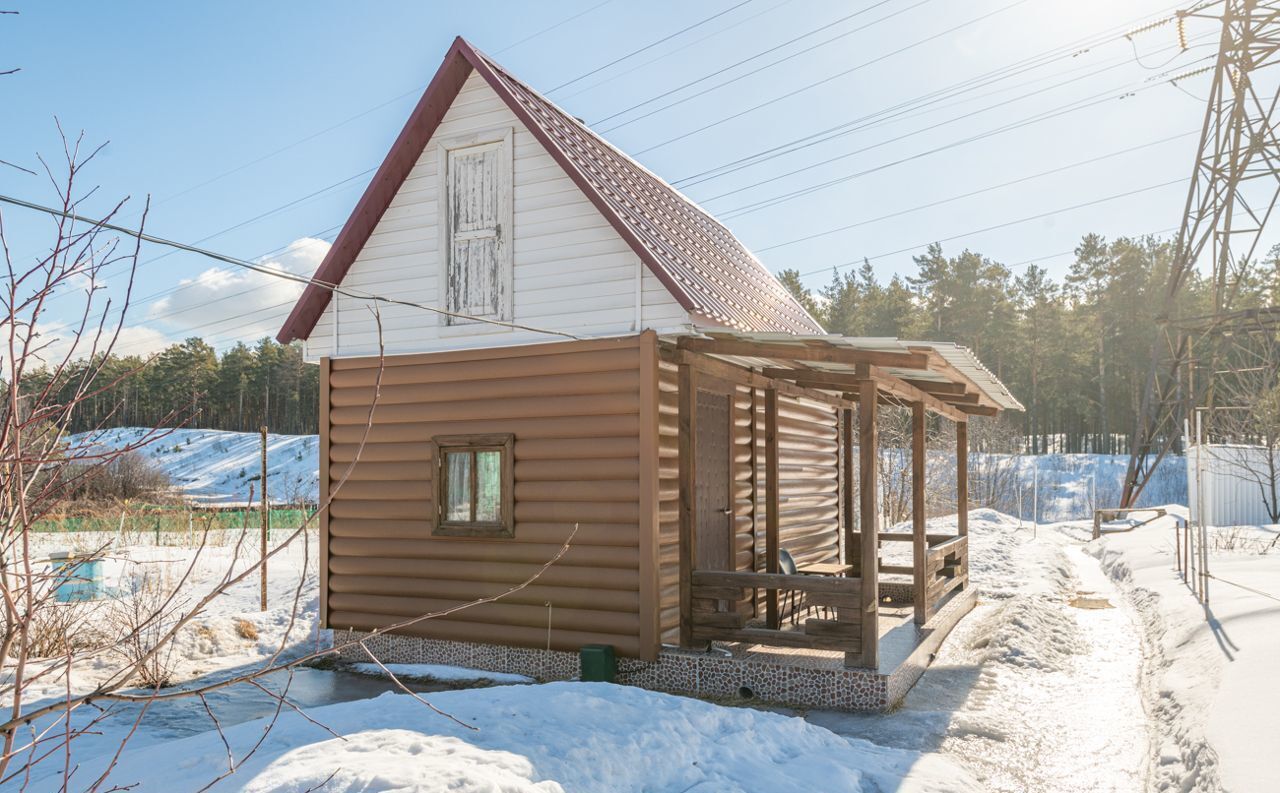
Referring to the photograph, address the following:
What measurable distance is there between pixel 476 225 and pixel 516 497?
2968mm

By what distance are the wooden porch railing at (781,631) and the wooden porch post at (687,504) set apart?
0.07 meters

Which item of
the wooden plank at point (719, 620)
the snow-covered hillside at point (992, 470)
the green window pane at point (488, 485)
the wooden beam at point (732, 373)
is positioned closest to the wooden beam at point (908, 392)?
the wooden beam at point (732, 373)

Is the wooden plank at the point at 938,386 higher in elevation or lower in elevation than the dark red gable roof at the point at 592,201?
lower

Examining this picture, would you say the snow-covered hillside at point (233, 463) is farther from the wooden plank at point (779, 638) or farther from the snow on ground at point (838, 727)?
the wooden plank at point (779, 638)

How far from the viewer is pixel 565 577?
29.0 ft

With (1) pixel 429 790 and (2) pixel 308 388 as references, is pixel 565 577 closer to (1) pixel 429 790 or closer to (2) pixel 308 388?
(1) pixel 429 790

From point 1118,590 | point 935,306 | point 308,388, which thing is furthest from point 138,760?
point 308,388

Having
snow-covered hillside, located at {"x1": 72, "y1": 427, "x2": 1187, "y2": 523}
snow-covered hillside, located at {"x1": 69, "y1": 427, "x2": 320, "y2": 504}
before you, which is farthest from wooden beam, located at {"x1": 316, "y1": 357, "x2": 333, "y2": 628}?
snow-covered hillside, located at {"x1": 69, "y1": 427, "x2": 320, "y2": 504}

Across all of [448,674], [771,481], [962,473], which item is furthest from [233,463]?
[771,481]

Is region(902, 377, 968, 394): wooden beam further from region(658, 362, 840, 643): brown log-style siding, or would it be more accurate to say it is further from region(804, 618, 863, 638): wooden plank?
region(804, 618, 863, 638): wooden plank

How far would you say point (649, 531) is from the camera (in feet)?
27.4

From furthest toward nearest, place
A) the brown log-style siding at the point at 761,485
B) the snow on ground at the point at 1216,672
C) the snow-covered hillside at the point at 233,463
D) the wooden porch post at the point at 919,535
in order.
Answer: the snow-covered hillside at the point at 233,463
the wooden porch post at the point at 919,535
the brown log-style siding at the point at 761,485
the snow on ground at the point at 1216,672

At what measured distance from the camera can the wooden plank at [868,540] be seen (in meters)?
7.80

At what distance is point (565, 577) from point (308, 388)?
252 feet
